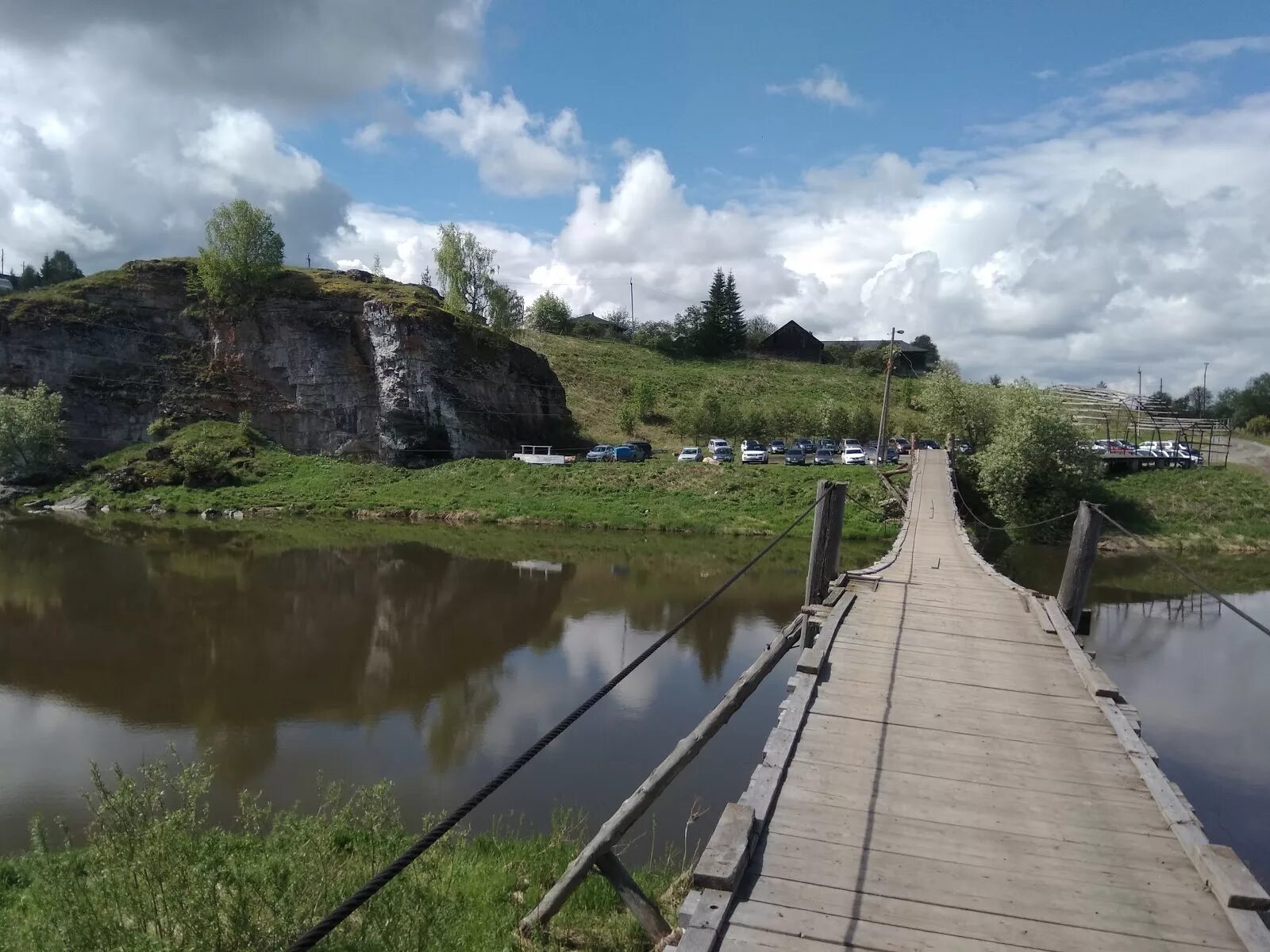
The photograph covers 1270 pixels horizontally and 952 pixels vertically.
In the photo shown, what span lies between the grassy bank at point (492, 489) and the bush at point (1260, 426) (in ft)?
152

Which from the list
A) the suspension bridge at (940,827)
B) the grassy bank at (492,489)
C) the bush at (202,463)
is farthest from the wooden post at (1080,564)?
the bush at (202,463)

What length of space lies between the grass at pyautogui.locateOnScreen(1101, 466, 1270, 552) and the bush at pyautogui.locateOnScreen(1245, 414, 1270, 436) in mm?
32326

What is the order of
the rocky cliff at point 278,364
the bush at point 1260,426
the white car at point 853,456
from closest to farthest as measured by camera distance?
the white car at point 853,456 → the rocky cliff at point 278,364 → the bush at point 1260,426

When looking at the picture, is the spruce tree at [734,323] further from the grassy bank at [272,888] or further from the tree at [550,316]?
the grassy bank at [272,888]

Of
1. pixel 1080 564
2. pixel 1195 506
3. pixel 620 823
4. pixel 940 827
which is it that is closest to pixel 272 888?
pixel 620 823

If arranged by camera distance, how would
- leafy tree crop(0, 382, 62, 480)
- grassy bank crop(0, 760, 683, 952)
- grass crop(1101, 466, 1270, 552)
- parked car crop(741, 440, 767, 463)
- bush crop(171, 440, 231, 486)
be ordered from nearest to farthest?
grassy bank crop(0, 760, 683, 952) < grass crop(1101, 466, 1270, 552) < leafy tree crop(0, 382, 62, 480) < bush crop(171, 440, 231, 486) < parked car crop(741, 440, 767, 463)

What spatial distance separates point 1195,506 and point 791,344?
53.6 meters

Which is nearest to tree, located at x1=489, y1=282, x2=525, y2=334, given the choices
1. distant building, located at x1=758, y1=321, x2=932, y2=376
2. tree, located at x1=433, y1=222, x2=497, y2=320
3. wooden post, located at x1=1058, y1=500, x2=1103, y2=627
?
tree, located at x1=433, y1=222, x2=497, y2=320

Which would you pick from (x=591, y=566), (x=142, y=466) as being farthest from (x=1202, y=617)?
(x=142, y=466)

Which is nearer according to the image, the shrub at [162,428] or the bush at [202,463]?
the bush at [202,463]

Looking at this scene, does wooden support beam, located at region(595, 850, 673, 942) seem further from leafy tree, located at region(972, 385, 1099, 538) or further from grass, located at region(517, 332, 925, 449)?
grass, located at region(517, 332, 925, 449)

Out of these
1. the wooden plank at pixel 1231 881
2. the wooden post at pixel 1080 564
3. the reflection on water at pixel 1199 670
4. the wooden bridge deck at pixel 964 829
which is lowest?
the reflection on water at pixel 1199 670

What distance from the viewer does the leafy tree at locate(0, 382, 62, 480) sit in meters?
41.7

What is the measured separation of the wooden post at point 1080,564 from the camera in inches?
398
